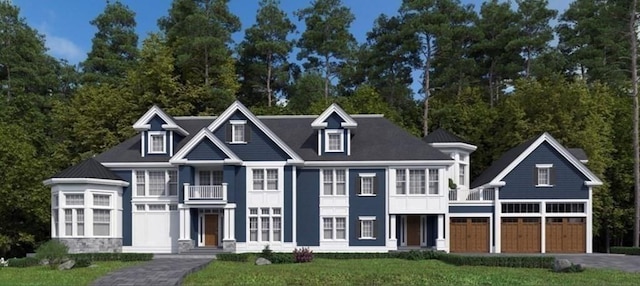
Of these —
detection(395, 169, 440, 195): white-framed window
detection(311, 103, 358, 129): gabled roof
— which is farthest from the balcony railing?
detection(311, 103, 358, 129): gabled roof

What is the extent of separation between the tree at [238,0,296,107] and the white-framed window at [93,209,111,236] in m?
22.5

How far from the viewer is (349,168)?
120 feet

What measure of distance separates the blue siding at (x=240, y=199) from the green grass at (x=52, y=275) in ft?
28.4

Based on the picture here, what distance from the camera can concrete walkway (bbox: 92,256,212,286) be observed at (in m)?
21.8

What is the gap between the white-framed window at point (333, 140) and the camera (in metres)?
37.0

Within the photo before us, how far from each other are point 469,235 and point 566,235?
518cm

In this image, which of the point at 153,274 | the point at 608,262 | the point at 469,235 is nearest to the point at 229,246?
the point at 153,274

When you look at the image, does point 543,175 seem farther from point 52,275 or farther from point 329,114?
point 52,275

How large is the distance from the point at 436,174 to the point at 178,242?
14.3m

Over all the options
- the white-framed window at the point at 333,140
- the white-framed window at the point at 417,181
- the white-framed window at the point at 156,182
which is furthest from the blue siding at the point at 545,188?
the white-framed window at the point at 156,182

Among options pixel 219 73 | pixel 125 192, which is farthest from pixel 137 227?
pixel 219 73

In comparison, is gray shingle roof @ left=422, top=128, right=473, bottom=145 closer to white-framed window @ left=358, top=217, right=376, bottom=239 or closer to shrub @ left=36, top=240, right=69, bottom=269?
white-framed window @ left=358, top=217, right=376, bottom=239

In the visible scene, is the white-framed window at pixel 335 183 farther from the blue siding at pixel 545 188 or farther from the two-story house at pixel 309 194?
the blue siding at pixel 545 188

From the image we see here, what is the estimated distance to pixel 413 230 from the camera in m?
37.9
